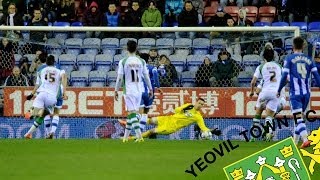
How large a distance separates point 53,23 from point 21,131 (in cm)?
432

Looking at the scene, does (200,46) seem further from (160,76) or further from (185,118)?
(185,118)

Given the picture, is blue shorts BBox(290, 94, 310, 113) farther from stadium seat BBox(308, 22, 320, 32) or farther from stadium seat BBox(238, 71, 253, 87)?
stadium seat BBox(308, 22, 320, 32)

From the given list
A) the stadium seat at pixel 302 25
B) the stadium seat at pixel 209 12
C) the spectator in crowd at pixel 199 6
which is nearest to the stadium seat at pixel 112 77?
the stadium seat at pixel 209 12

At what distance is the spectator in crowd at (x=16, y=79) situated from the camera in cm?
2345

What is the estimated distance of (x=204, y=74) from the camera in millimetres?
23297

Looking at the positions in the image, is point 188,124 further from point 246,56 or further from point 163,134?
point 246,56

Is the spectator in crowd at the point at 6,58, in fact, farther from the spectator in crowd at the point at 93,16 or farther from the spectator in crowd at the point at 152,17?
the spectator in crowd at the point at 152,17

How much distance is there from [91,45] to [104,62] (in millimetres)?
562

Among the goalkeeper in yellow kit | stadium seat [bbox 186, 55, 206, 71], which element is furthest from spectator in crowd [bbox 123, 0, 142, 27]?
the goalkeeper in yellow kit

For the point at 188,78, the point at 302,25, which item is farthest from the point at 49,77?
the point at 302,25

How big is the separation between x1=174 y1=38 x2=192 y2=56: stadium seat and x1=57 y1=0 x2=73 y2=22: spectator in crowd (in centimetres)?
415

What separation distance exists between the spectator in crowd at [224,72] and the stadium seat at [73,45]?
324cm

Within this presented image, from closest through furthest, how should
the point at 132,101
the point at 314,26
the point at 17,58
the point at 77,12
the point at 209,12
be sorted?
the point at 132,101
the point at 17,58
the point at 314,26
the point at 209,12
the point at 77,12

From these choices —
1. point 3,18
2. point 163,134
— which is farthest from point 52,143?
point 3,18
